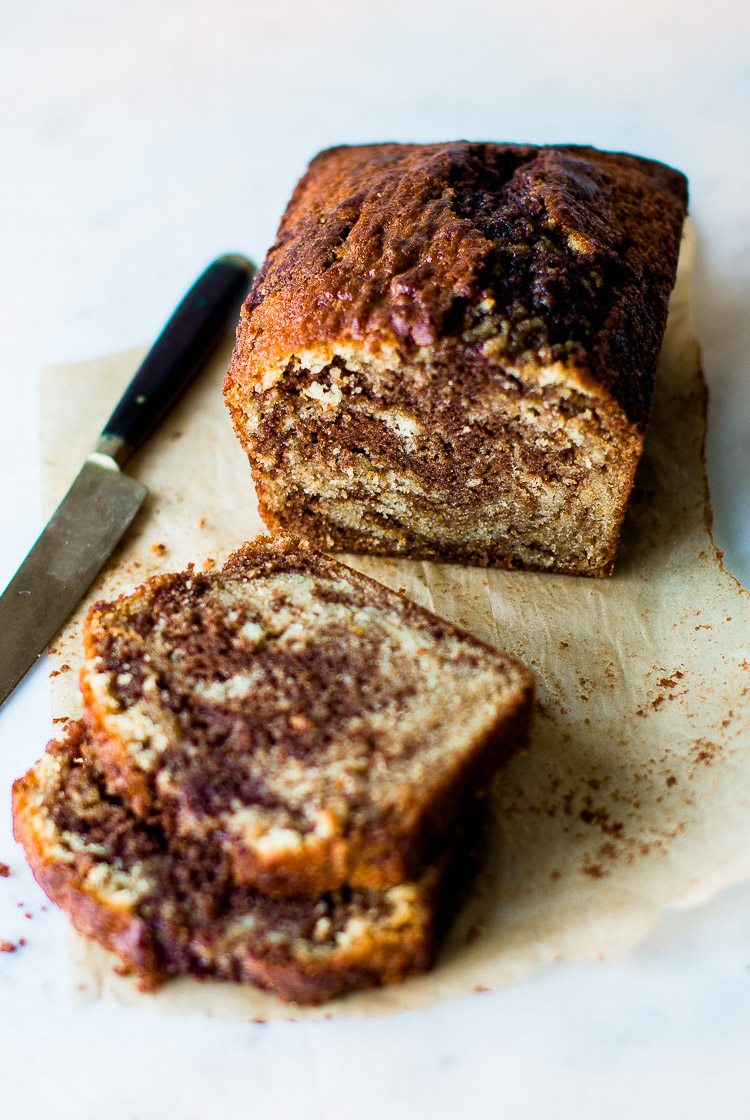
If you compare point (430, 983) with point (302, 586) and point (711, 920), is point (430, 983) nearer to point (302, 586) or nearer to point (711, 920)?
point (711, 920)

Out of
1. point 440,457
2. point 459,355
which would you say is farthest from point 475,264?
point 440,457

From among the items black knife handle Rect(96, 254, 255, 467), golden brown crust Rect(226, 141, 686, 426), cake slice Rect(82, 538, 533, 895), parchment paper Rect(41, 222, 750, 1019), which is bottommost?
parchment paper Rect(41, 222, 750, 1019)

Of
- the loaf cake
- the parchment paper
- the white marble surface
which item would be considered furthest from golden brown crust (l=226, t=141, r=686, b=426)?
the white marble surface

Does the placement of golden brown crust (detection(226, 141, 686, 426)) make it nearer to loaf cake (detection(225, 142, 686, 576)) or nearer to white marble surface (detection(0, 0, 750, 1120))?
loaf cake (detection(225, 142, 686, 576))

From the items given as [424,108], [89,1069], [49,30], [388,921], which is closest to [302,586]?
[388,921]

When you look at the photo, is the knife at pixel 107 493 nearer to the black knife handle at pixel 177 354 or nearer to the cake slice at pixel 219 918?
the black knife handle at pixel 177 354

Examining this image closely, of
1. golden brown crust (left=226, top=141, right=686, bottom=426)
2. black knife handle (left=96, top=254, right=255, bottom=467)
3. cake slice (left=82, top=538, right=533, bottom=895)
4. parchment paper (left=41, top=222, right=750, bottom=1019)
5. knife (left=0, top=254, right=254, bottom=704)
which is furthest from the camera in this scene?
black knife handle (left=96, top=254, right=255, bottom=467)
